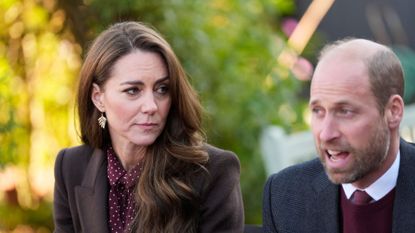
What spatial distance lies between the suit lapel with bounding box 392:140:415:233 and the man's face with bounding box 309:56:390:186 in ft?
0.41

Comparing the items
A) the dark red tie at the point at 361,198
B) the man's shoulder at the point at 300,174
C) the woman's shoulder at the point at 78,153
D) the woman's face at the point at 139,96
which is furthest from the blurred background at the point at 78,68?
the dark red tie at the point at 361,198

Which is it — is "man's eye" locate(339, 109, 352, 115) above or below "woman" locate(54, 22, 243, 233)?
above

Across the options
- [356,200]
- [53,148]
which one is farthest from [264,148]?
[356,200]

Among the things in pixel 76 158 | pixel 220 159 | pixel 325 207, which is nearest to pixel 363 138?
pixel 325 207

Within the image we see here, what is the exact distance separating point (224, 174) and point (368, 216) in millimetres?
793

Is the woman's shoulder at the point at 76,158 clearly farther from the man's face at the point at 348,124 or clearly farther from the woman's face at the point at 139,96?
the man's face at the point at 348,124

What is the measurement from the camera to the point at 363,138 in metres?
2.72

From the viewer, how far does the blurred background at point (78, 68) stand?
17.6ft

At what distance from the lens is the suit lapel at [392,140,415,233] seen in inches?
111

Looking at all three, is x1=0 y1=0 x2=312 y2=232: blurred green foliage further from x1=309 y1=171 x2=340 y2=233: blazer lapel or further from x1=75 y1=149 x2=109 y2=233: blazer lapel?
x1=309 y1=171 x2=340 y2=233: blazer lapel

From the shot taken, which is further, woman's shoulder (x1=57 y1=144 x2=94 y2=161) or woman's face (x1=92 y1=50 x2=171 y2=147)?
woman's shoulder (x1=57 y1=144 x2=94 y2=161)

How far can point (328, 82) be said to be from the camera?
8.97ft

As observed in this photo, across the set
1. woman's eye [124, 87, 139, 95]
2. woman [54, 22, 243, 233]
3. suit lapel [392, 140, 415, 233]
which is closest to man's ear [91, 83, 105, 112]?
woman [54, 22, 243, 233]

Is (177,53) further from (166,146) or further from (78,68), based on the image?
(166,146)
